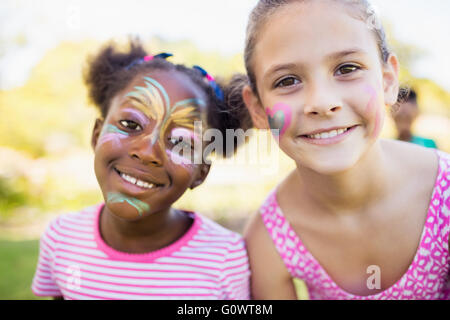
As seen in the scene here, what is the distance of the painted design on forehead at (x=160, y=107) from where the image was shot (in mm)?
1654

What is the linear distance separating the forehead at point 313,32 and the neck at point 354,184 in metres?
0.49

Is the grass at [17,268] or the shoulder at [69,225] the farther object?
the grass at [17,268]

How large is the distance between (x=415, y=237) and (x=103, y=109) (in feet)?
5.29

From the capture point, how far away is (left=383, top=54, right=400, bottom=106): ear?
5.43ft

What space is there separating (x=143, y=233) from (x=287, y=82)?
952 mm

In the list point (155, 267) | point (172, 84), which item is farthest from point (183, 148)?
point (155, 267)

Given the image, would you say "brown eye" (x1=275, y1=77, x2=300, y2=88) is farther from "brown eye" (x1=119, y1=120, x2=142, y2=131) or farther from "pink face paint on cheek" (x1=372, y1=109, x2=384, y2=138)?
"brown eye" (x1=119, y1=120, x2=142, y2=131)

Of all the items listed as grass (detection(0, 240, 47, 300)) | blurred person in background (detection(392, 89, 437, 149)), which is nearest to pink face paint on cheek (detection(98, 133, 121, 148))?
grass (detection(0, 240, 47, 300))

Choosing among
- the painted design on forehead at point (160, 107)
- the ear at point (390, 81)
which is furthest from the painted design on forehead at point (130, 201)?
the ear at point (390, 81)

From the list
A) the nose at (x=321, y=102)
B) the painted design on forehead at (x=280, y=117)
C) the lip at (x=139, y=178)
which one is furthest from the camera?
the lip at (x=139, y=178)

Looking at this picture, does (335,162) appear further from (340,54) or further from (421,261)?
(421,261)

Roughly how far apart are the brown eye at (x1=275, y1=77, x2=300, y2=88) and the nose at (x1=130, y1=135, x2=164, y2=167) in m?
0.55

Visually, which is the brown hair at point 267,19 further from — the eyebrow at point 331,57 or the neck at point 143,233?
the neck at point 143,233

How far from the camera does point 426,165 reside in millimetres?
1772
